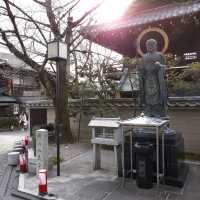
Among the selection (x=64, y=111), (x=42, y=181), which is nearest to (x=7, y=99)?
(x=64, y=111)

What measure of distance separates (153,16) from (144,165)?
710 cm

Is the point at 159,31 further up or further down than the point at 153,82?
further up

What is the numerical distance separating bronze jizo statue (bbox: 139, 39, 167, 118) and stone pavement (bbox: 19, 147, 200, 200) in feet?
6.69

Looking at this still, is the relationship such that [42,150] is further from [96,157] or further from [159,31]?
[159,31]

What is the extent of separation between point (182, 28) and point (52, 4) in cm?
646

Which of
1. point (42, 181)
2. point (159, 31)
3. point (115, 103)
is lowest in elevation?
point (42, 181)

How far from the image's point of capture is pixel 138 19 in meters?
11.1

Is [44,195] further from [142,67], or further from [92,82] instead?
[92,82]

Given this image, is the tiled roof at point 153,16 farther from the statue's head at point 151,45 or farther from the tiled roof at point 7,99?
the tiled roof at point 7,99

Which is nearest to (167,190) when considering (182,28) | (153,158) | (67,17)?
(153,158)

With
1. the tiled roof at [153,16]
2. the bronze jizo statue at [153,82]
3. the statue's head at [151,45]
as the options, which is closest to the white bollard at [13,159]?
the bronze jizo statue at [153,82]

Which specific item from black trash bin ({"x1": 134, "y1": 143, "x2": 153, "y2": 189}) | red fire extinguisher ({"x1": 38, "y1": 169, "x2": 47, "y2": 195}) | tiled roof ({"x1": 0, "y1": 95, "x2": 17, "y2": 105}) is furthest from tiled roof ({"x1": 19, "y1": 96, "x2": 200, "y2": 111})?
tiled roof ({"x1": 0, "y1": 95, "x2": 17, "y2": 105})

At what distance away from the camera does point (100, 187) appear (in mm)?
6340

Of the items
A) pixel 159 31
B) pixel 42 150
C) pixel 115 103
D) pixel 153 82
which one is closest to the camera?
pixel 153 82
